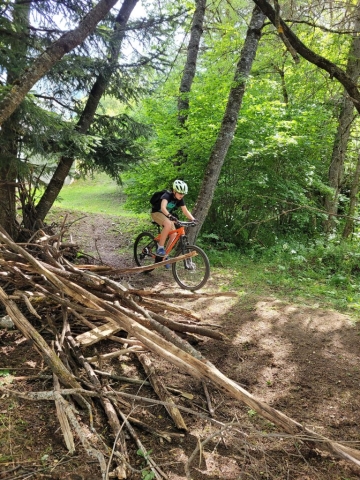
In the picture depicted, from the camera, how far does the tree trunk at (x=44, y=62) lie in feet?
13.1

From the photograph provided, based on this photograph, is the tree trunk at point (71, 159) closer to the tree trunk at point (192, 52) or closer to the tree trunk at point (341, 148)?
the tree trunk at point (192, 52)

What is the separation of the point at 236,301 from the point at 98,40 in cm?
535

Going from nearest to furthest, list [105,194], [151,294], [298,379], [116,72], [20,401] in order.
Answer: [20,401]
[298,379]
[151,294]
[116,72]
[105,194]

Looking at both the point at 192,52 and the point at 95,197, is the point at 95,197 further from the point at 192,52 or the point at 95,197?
the point at 192,52

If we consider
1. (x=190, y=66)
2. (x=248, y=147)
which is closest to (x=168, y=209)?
(x=248, y=147)

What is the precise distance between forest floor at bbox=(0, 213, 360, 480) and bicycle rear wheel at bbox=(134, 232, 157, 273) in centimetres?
222

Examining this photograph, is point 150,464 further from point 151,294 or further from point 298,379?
point 151,294

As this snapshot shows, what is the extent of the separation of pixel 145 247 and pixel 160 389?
444cm

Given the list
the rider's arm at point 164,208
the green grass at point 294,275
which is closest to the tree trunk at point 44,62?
the rider's arm at point 164,208

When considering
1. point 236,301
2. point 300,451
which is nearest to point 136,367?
point 300,451

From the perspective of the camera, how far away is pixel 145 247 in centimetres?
710

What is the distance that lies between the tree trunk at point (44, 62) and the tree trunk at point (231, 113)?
3313 millimetres

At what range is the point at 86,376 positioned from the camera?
9.45ft

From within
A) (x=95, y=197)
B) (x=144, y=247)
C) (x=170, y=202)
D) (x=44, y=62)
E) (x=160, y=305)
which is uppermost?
(x=44, y=62)
